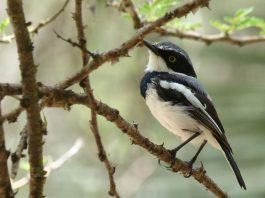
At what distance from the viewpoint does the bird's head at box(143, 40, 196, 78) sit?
153 inches

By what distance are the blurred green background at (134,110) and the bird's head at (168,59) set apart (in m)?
0.70

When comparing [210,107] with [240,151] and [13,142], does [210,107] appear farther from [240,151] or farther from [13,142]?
[13,142]

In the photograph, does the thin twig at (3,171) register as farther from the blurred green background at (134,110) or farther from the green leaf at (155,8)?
the blurred green background at (134,110)

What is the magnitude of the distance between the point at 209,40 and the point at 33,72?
2.19 m

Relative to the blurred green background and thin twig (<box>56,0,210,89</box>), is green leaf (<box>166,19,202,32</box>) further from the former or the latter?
thin twig (<box>56,0,210,89</box>)

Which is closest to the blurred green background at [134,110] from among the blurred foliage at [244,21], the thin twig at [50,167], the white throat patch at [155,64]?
the white throat patch at [155,64]

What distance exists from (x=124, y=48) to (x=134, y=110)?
11.0 ft

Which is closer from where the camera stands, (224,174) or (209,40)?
(209,40)

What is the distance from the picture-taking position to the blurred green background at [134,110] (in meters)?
4.53

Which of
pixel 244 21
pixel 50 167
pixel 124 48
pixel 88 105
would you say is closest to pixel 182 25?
pixel 244 21

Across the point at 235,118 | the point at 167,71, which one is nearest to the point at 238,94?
the point at 235,118

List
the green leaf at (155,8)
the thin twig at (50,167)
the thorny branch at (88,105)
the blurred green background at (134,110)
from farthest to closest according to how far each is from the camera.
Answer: the blurred green background at (134,110), the green leaf at (155,8), the thin twig at (50,167), the thorny branch at (88,105)

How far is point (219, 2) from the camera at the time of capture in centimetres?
554

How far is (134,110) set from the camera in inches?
215
